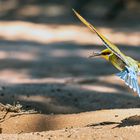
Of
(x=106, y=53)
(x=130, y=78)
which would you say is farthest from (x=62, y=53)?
(x=130, y=78)

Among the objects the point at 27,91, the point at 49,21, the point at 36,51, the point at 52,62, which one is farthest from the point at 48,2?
the point at 27,91

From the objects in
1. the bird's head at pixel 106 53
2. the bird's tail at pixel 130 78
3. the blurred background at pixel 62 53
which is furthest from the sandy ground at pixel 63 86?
the bird's head at pixel 106 53

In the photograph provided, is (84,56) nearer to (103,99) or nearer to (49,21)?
(49,21)

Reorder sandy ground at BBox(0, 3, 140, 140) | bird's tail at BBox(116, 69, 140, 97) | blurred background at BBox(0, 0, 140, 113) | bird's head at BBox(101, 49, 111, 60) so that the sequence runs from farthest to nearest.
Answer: blurred background at BBox(0, 0, 140, 113) < sandy ground at BBox(0, 3, 140, 140) < bird's head at BBox(101, 49, 111, 60) < bird's tail at BBox(116, 69, 140, 97)

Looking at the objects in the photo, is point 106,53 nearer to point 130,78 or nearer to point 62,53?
point 130,78

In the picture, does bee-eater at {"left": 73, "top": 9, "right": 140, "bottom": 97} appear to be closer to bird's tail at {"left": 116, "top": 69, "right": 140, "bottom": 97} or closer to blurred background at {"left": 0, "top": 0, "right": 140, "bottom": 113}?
bird's tail at {"left": 116, "top": 69, "right": 140, "bottom": 97}

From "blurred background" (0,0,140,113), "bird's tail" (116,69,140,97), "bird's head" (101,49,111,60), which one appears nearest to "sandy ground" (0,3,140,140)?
"blurred background" (0,0,140,113)
